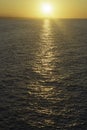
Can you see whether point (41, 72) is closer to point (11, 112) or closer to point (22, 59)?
point (22, 59)

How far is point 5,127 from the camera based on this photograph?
155ft

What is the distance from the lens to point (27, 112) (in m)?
53.6

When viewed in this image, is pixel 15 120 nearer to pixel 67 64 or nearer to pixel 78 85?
pixel 78 85

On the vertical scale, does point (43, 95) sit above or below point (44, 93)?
below

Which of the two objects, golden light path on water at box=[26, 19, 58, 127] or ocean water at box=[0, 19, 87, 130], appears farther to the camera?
golden light path on water at box=[26, 19, 58, 127]

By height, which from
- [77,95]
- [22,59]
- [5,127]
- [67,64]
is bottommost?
[5,127]

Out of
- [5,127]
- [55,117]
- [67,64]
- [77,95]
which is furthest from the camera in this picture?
[67,64]

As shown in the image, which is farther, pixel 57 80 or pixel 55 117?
pixel 57 80

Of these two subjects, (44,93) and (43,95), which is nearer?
(43,95)

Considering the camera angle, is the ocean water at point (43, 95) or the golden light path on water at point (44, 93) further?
the golden light path on water at point (44, 93)

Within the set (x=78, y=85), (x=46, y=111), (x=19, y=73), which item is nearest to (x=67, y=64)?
(x=19, y=73)

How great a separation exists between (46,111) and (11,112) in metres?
6.47

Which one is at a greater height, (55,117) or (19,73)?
(19,73)

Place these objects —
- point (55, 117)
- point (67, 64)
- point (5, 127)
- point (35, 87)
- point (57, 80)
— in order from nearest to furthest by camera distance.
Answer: point (5, 127), point (55, 117), point (35, 87), point (57, 80), point (67, 64)
